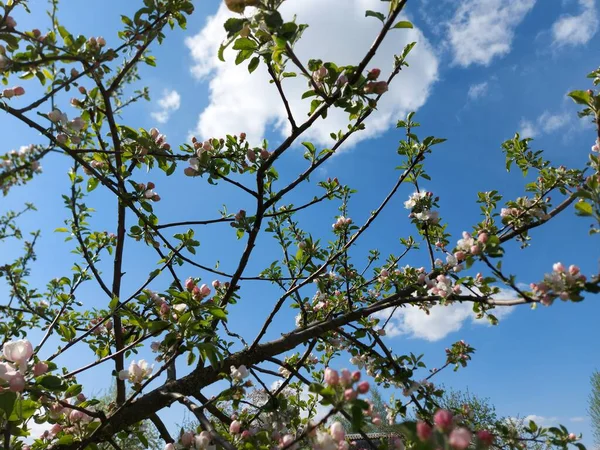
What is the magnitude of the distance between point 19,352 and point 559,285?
1928 millimetres

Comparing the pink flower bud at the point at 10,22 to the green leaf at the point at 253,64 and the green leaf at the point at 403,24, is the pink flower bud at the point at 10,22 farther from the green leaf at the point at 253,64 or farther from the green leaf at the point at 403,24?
the green leaf at the point at 403,24

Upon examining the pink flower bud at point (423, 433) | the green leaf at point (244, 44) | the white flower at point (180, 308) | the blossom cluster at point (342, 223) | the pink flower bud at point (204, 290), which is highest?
the blossom cluster at point (342, 223)

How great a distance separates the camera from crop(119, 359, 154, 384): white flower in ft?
5.98

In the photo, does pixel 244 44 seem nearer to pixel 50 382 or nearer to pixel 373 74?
pixel 373 74

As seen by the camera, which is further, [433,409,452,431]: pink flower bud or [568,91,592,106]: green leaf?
[568,91,592,106]: green leaf

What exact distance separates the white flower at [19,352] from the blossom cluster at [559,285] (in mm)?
1850

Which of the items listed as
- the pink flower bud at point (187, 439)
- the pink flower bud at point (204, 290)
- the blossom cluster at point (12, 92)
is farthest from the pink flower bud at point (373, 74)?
the blossom cluster at point (12, 92)

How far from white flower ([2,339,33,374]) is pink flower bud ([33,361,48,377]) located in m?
0.04

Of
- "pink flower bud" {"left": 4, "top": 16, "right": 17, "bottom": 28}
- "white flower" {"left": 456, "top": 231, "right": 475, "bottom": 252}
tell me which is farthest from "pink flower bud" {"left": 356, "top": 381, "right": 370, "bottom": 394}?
"pink flower bud" {"left": 4, "top": 16, "right": 17, "bottom": 28}

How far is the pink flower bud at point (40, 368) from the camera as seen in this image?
4.67 feet

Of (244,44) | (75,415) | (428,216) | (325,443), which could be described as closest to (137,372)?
(75,415)

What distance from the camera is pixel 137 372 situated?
1854 millimetres

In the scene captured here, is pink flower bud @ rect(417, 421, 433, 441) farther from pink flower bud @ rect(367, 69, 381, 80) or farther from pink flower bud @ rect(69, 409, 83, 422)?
pink flower bud @ rect(69, 409, 83, 422)

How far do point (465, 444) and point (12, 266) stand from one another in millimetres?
4110
